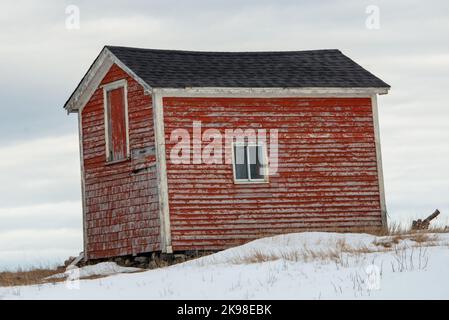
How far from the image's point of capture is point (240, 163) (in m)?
28.9

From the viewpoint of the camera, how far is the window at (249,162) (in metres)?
28.8

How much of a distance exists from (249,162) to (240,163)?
26 centimetres

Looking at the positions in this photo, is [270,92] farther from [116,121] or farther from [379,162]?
[116,121]

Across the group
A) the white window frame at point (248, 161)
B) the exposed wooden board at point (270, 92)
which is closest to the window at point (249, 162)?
the white window frame at point (248, 161)

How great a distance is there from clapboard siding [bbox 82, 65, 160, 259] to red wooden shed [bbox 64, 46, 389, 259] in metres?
0.04

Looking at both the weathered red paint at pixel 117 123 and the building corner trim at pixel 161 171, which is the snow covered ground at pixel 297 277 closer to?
the building corner trim at pixel 161 171

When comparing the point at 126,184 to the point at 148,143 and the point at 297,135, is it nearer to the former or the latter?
the point at 148,143

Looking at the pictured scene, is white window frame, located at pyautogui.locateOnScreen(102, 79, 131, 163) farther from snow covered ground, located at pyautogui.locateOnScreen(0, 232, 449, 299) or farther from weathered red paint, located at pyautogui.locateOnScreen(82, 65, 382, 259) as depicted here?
snow covered ground, located at pyautogui.locateOnScreen(0, 232, 449, 299)

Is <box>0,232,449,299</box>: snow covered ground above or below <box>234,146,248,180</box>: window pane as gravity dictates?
below

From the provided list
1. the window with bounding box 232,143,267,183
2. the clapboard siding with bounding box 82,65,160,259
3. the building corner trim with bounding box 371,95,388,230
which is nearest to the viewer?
the clapboard siding with bounding box 82,65,160,259

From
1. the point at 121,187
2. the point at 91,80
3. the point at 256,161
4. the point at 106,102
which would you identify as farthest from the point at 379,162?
the point at 91,80

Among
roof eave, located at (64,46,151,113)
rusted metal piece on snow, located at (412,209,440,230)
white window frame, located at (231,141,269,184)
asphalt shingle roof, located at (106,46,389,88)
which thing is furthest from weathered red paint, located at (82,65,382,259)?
rusted metal piece on snow, located at (412,209,440,230)

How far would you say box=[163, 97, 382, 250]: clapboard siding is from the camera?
2808cm

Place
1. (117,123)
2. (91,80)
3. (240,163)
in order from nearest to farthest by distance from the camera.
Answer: (240,163)
(117,123)
(91,80)
